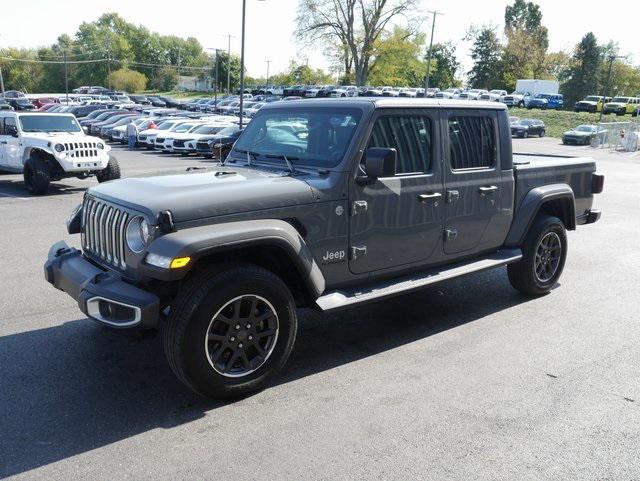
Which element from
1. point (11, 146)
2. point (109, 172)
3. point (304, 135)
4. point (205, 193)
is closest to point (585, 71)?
point (109, 172)

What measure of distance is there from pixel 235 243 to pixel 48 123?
12.4 m

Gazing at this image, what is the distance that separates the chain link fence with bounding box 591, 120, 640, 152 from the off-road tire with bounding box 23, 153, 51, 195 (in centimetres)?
3234

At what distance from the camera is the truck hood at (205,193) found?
373 cm

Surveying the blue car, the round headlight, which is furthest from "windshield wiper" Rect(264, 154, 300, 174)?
the blue car

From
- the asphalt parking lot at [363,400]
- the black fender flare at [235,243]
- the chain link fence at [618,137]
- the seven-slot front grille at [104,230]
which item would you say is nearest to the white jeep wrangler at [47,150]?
the asphalt parking lot at [363,400]

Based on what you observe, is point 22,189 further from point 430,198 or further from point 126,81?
point 126,81

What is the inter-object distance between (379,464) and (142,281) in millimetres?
1855

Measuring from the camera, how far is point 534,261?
612 cm

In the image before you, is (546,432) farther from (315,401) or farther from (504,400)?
(315,401)

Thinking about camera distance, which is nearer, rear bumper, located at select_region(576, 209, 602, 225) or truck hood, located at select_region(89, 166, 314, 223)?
truck hood, located at select_region(89, 166, 314, 223)

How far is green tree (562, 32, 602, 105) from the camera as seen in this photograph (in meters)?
81.9

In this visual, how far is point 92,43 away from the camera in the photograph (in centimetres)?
12412

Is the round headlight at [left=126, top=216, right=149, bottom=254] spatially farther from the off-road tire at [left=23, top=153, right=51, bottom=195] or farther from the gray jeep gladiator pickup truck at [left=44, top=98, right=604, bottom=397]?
the off-road tire at [left=23, top=153, right=51, bottom=195]

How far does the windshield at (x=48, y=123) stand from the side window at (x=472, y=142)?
1168 cm
